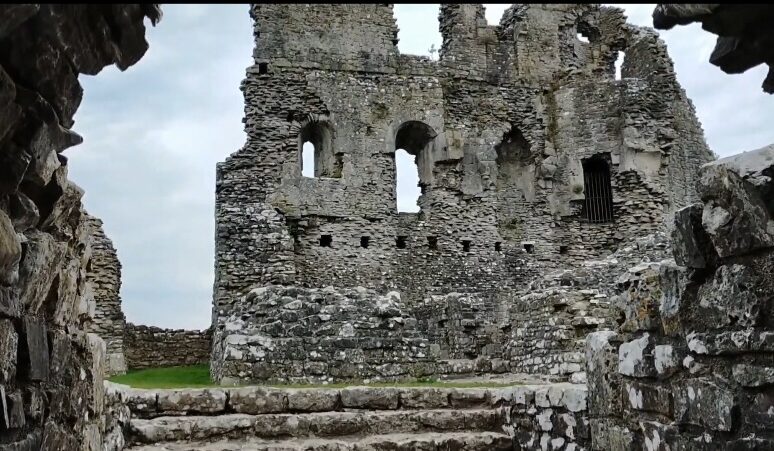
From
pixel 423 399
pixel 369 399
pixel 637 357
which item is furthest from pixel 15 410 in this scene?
pixel 423 399

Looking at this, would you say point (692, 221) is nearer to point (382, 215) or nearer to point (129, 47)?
point (129, 47)

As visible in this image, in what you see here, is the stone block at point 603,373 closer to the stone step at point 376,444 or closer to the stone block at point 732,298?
the stone block at point 732,298

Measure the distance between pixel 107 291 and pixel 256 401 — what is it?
1228 cm

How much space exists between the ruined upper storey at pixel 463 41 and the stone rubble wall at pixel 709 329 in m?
17.3

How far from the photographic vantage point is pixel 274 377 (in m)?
9.64

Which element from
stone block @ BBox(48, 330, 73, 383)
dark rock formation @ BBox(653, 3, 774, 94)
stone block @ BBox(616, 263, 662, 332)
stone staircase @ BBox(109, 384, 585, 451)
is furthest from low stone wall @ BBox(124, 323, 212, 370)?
dark rock formation @ BBox(653, 3, 774, 94)

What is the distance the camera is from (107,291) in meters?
17.9

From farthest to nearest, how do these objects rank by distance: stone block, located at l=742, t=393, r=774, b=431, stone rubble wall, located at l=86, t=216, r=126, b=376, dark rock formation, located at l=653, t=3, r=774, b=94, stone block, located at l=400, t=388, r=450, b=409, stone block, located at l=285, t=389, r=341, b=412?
stone rubble wall, located at l=86, t=216, r=126, b=376, stone block, located at l=400, t=388, r=450, b=409, stone block, located at l=285, t=389, r=341, b=412, stone block, located at l=742, t=393, r=774, b=431, dark rock formation, located at l=653, t=3, r=774, b=94

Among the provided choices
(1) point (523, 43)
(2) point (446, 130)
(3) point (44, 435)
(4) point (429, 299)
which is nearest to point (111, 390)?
(3) point (44, 435)

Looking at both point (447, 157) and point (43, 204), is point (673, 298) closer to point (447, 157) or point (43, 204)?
point (43, 204)

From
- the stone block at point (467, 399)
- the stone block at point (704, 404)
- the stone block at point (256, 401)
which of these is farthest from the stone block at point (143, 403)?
the stone block at point (704, 404)

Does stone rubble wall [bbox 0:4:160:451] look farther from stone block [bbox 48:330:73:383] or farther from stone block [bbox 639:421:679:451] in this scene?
stone block [bbox 639:421:679:451]

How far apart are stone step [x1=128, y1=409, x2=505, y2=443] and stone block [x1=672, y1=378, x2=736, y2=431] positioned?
3278 millimetres

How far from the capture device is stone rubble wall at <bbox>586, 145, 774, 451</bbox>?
315 cm
